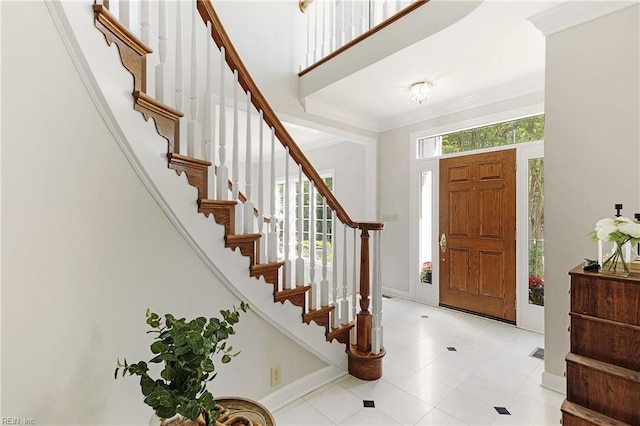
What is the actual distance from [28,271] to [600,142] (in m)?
3.06

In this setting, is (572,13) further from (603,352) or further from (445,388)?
(445,388)

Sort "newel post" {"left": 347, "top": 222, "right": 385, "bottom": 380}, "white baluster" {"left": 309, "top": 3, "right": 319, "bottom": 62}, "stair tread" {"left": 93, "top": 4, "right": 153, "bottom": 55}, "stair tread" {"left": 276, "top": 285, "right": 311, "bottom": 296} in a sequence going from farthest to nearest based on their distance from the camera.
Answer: "white baluster" {"left": 309, "top": 3, "right": 319, "bottom": 62} < "newel post" {"left": 347, "top": 222, "right": 385, "bottom": 380} < "stair tread" {"left": 276, "top": 285, "right": 311, "bottom": 296} < "stair tread" {"left": 93, "top": 4, "right": 153, "bottom": 55}

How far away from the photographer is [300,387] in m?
1.94

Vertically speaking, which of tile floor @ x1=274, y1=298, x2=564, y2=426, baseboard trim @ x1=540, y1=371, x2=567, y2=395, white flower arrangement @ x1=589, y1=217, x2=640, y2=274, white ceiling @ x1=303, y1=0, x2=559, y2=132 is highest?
white ceiling @ x1=303, y1=0, x2=559, y2=132

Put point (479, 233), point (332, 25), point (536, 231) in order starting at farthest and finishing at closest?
1. point (479, 233)
2. point (332, 25)
3. point (536, 231)

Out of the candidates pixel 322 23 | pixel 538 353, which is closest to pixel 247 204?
pixel 322 23

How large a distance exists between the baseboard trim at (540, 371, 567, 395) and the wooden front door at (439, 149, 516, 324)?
122cm

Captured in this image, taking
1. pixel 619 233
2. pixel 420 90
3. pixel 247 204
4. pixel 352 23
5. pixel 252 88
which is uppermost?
pixel 352 23

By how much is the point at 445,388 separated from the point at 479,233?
2014 millimetres

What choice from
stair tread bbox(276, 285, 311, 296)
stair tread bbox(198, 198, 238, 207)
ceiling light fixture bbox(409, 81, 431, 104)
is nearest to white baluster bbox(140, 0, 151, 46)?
stair tread bbox(198, 198, 238, 207)

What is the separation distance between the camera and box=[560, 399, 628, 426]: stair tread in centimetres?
123

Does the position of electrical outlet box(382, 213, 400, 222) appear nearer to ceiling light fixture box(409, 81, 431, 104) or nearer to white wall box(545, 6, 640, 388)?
ceiling light fixture box(409, 81, 431, 104)

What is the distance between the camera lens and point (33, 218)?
0.97 meters

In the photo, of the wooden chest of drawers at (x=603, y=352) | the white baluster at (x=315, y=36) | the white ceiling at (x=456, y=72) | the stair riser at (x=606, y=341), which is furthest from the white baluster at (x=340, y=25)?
the stair riser at (x=606, y=341)
